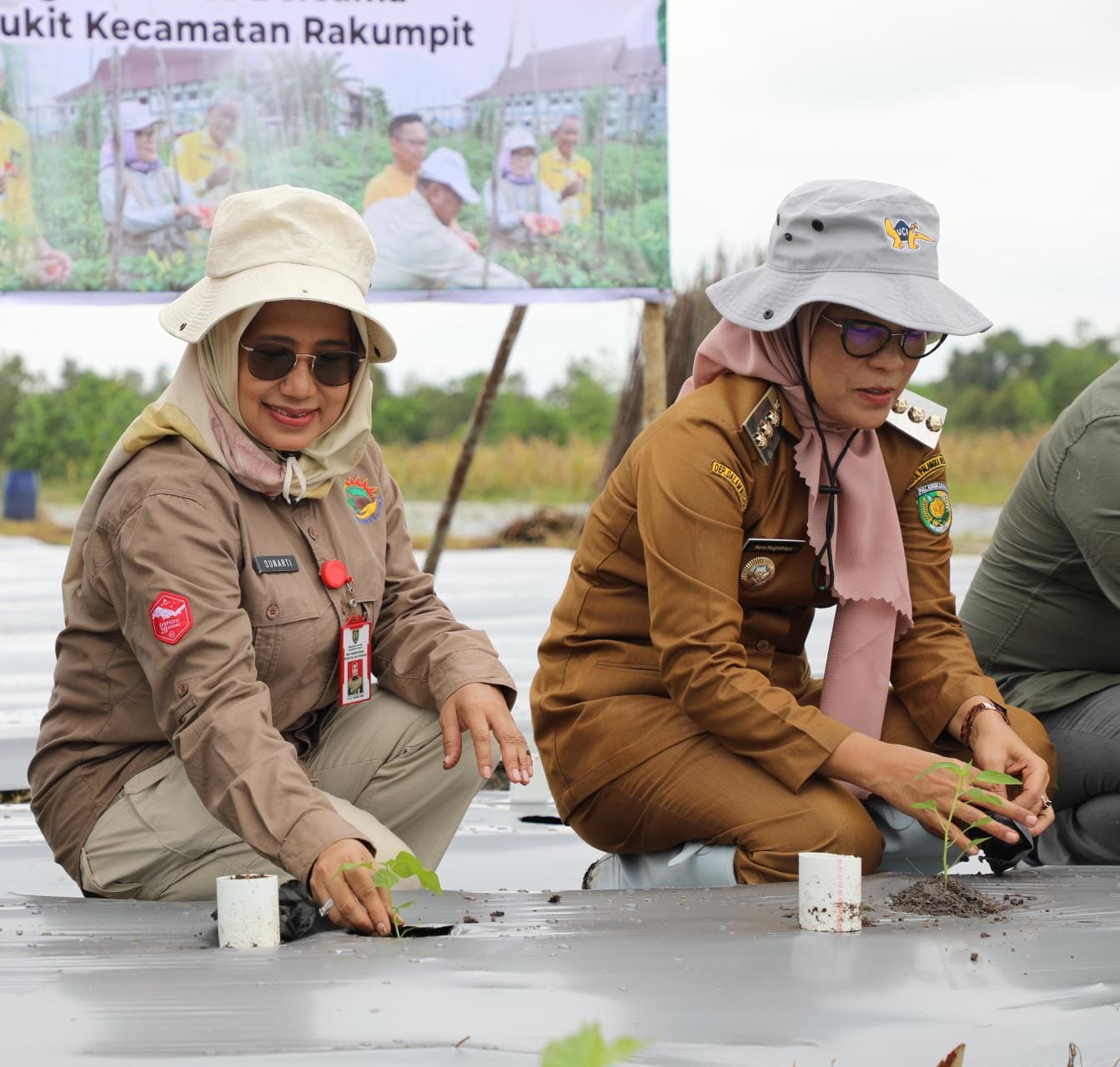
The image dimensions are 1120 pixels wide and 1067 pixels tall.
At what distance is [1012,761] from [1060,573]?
50 cm

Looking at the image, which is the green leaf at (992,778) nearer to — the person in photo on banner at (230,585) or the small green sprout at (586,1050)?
the person in photo on banner at (230,585)

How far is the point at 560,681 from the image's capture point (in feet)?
8.73

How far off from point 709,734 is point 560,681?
0.29 meters

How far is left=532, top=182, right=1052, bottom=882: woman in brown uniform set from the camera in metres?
2.40

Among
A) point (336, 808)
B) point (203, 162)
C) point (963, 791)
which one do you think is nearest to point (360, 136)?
point (203, 162)

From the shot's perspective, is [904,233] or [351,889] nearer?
[351,889]

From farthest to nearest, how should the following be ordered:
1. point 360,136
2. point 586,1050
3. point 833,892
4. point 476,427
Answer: point 476,427, point 360,136, point 833,892, point 586,1050

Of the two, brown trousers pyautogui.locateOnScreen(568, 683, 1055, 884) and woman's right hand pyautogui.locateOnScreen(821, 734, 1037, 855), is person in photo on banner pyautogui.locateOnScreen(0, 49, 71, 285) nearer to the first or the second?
Answer: brown trousers pyautogui.locateOnScreen(568, 683, 1055, 884)

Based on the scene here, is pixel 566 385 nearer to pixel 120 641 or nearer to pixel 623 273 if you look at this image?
pixel 623 273

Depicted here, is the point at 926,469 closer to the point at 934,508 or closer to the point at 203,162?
the point at 934,508

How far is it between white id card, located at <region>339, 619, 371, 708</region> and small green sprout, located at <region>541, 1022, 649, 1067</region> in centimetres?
156

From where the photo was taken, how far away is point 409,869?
191cm

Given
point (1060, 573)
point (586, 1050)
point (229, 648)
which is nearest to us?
point (586, 1050)

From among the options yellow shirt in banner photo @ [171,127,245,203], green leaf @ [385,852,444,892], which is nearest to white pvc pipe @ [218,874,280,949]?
green leaf @ [385,852,444,892]
